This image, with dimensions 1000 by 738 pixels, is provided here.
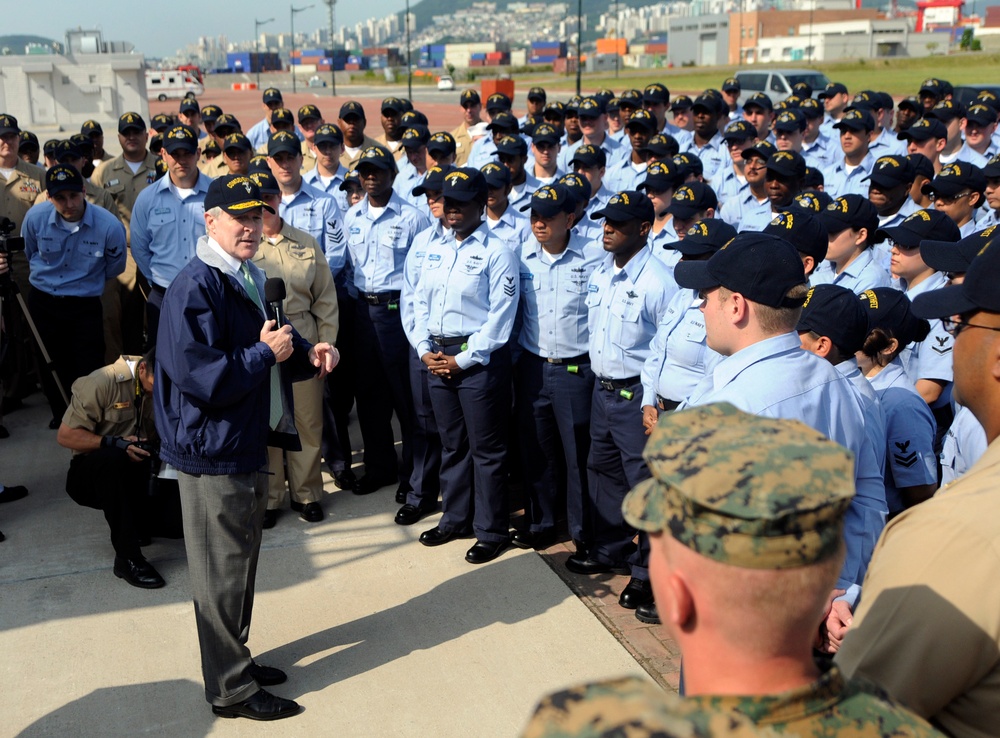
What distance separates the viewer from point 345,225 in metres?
7.03

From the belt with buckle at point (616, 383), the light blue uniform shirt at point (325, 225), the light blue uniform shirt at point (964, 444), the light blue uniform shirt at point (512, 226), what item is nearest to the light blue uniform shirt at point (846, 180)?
the light blue uniform shirt at point (512, 226)

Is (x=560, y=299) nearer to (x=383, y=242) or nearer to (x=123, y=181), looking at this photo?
(x=383, y=242)

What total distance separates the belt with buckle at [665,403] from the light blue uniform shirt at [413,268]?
69.4 inches

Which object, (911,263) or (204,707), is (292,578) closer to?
(204,707)

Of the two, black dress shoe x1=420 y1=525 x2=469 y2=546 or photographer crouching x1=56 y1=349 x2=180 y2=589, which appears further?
black dress shoe x1=420 y1=525 x2=469 y2=546

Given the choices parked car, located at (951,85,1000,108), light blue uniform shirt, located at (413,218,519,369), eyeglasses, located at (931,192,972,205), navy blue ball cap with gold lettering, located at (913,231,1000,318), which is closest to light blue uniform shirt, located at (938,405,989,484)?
navy blue ball cap with gold lettering, located at (913,231,1000,318)

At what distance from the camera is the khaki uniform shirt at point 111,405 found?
217 inches

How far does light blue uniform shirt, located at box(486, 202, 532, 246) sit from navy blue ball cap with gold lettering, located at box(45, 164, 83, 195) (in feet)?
10.2

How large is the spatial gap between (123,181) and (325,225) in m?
3.41

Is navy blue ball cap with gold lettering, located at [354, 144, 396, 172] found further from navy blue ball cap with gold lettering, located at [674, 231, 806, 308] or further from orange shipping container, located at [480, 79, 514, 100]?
orange shipping container, located at [480, 79, 514, 100]

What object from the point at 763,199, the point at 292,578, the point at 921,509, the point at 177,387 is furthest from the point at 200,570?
the point at 763,199

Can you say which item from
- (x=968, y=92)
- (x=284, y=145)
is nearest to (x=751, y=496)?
(x=284, y=145)

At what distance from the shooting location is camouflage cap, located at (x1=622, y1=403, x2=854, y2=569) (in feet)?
4.71

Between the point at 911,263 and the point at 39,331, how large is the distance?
243 inches
